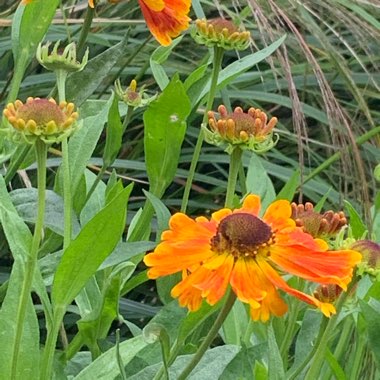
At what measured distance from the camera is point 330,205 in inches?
72.2

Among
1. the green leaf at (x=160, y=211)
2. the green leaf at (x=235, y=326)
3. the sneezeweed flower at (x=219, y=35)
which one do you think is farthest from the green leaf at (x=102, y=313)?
the sneezeweed flower at (x=219, y=35)

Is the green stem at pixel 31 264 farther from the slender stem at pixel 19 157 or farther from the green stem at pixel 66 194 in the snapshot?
the slender stem at pixel 19 157

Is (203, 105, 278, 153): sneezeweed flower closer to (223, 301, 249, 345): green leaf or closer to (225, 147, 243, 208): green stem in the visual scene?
(225, 147, 243, 208): green stem

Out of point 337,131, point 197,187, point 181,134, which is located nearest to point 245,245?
point 181,134

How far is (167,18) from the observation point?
0.87 metres

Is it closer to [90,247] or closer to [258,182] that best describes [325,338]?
[90,247]

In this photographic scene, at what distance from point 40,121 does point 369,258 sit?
25 cm

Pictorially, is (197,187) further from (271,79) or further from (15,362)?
(15,362)

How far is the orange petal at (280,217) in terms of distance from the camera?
67 centimetres

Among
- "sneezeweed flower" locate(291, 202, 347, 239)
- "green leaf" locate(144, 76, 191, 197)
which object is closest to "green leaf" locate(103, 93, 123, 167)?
"green leaf" locate(144, 76, 191, 197)

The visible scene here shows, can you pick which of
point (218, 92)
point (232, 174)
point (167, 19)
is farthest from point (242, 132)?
point (218, 92)

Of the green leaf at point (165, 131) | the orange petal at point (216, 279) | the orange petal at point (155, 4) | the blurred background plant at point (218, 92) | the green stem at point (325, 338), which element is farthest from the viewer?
the blurred background plant at point (218, 92)

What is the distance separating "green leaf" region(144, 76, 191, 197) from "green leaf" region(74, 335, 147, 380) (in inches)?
9.9

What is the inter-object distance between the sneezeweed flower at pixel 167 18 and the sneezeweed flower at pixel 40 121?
7.1 inches
